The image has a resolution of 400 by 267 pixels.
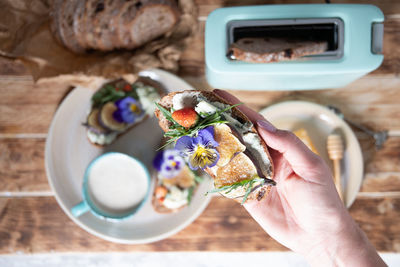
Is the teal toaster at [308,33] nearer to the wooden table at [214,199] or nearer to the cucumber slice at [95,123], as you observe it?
the wooden table at [214,199]

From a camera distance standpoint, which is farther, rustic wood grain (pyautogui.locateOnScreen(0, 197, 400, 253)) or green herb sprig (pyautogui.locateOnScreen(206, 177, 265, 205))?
rustic wood grain (pyautogui.locateOnScreen(0, 197, 400, 253))

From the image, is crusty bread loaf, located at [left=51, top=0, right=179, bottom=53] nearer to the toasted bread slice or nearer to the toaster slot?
the toaster slot

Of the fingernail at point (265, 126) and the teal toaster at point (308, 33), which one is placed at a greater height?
the teal toaster at point (308, 33)

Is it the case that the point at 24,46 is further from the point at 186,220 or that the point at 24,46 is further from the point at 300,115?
the point at 300,115

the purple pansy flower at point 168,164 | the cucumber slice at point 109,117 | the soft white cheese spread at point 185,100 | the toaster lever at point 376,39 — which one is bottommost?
the purple pansy flower at point 168,164

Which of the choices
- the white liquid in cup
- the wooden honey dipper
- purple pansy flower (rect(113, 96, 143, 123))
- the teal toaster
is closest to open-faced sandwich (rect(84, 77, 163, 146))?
purple pansy flower (rect(113, 96, 143, 123))

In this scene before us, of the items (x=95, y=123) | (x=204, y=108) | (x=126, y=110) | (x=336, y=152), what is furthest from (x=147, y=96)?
(x=336, y=152)

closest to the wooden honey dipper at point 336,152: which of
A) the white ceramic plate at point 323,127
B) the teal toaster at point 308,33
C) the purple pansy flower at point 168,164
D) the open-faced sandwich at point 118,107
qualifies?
the white ceramic plate at point 323,127
